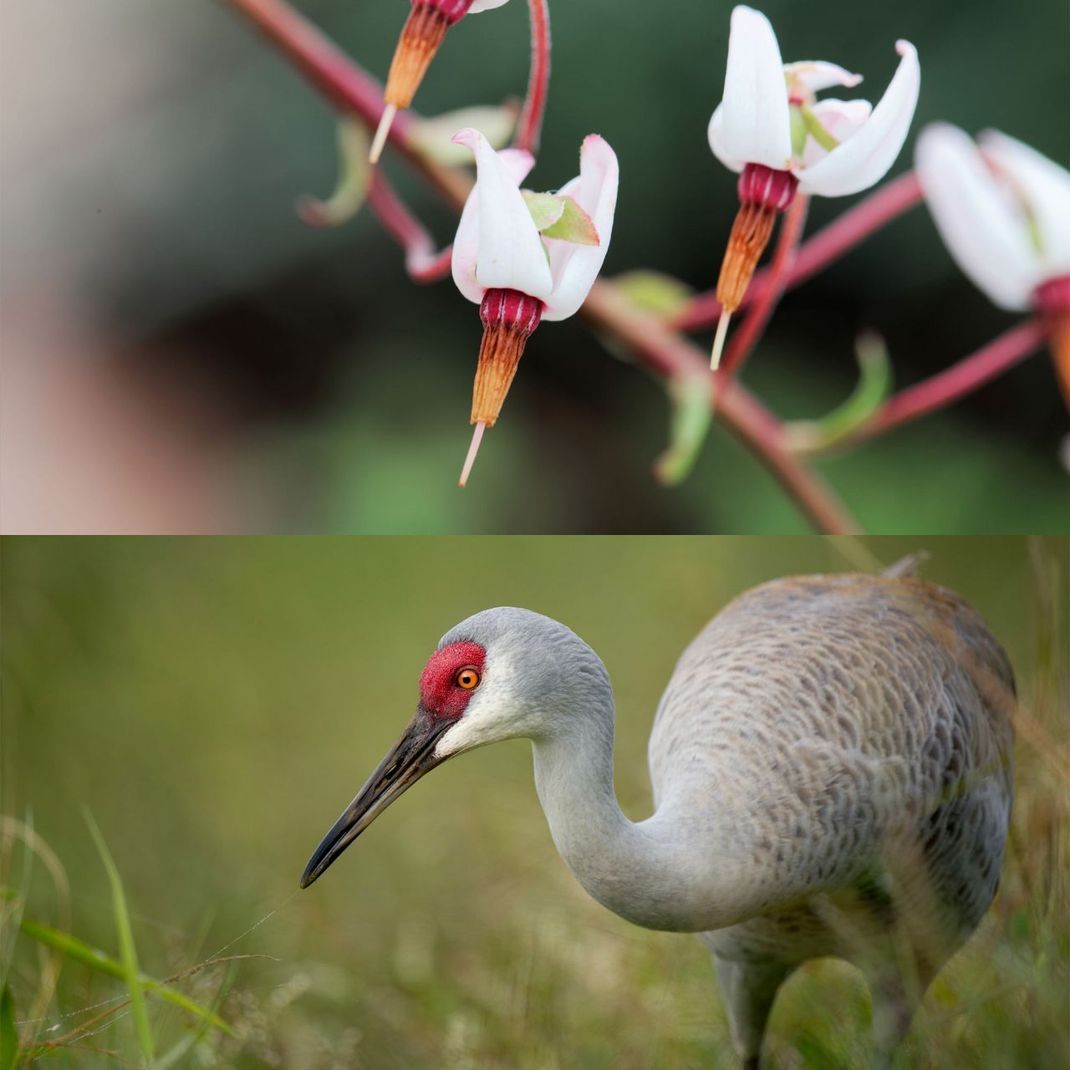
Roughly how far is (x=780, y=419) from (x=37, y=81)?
28.4 inches

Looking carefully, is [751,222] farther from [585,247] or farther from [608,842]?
[608,842]

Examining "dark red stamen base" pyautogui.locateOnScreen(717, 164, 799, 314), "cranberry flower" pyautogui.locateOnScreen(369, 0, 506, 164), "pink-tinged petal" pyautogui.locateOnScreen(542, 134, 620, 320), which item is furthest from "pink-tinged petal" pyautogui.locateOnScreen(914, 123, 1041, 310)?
"cranberry flower" pyautogui.locateOnScreen(369, 0, 506, 164)

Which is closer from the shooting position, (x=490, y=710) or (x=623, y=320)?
(x=490, y=710)

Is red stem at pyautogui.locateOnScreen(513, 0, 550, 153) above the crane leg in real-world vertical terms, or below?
above

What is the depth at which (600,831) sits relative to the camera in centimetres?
95

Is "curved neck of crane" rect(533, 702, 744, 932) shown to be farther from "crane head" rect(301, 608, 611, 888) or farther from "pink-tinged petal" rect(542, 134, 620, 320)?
"pink-tinged petal" rect(542, 134, 620, 320)

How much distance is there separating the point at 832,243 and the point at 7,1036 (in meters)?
0.81

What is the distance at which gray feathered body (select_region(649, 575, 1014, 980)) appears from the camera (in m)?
1.03

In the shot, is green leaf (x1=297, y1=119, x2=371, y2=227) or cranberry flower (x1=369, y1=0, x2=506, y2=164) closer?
cranberry flower (x1=369, y1=0, x2=506, y2=164)

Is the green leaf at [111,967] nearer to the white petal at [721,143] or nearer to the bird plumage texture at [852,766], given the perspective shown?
the bird plumage texture at [852,766]

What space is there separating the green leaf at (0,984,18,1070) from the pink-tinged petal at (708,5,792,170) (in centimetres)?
77

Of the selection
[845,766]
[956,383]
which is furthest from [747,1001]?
[956,383]

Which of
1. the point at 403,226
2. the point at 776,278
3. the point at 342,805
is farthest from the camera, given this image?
the point at 342,805

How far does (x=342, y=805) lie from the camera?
158 centimetres
